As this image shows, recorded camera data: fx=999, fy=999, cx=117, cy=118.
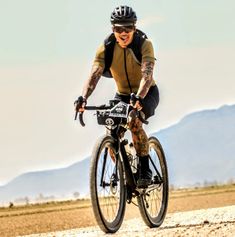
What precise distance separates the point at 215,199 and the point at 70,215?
8.44 m

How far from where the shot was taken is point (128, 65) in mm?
15086

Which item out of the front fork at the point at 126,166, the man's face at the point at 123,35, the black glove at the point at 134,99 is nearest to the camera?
the black glove at the point at 134,99

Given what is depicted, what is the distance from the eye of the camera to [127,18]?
15.0 metres

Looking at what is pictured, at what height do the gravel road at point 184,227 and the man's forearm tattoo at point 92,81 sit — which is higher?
the man's forearm tattoo at point 92,81

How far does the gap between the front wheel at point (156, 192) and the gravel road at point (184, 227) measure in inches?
8.0

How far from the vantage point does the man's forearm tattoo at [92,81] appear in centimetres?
1524

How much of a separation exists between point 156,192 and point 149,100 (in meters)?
2.33

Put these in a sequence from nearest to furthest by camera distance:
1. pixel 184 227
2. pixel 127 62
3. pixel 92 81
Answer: pixel 184 227 → pixel 127 62 → pixel 92 81

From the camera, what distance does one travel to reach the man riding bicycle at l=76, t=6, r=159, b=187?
14.9 m

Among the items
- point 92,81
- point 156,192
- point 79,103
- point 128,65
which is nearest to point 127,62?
point 128,65

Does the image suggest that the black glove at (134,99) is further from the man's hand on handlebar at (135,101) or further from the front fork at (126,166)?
the front fork at (126,166)

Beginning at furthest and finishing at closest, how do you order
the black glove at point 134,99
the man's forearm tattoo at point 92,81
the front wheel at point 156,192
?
the front wheel at point 156,192, the man's forearm tattoo at point 92,81, the black glove at point 134,99

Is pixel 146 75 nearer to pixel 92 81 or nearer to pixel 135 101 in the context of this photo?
pixel 135 101

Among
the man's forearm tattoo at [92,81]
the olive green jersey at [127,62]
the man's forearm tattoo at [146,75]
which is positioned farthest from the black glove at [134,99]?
the man's forearm tattoo at [92,81]
